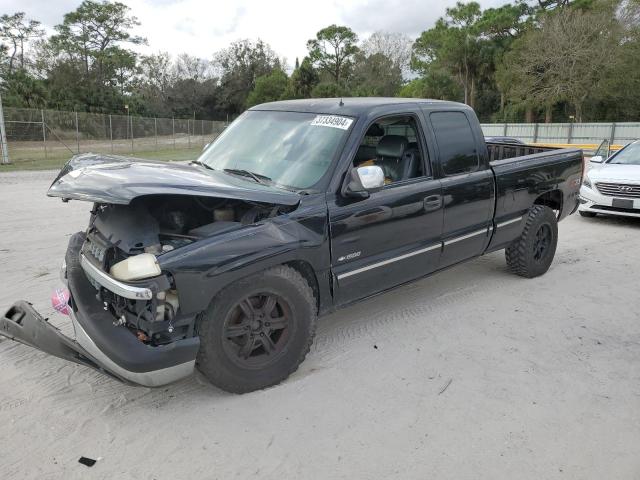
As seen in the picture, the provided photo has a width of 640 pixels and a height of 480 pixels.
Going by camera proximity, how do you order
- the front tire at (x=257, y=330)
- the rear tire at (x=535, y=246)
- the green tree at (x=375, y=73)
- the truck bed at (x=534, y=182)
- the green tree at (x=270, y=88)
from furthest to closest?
the green tree at (x=375, y=73)
the green tree at (x=270, y=88)
the rear tire at (x=535, y=246)
the truck bed at (x=534, y=182)
the front tire at (x=257, y=330)

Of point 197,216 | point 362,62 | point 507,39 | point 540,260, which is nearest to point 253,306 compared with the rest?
point 197,216

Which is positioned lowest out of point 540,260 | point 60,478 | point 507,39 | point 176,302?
point 60,478

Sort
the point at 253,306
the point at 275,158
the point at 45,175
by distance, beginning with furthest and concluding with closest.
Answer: the point at 45,175, the point at 275,158, the point at 253,306

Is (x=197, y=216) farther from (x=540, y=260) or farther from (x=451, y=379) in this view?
(x=540, y=260)

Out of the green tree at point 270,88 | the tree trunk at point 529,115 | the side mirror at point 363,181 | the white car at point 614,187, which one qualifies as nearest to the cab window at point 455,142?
the side mirror at point 363,181

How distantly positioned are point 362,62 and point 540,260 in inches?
2640

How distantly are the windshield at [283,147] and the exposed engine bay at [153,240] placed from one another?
54 centimetres

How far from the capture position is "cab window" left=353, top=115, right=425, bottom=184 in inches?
172

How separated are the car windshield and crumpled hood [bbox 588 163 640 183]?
0.92 ft

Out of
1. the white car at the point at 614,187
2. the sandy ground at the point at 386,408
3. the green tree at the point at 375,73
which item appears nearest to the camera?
the sandy ground at the point at 386,408

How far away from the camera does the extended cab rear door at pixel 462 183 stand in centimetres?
452

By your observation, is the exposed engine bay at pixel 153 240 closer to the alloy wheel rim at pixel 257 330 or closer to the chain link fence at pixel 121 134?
the alloy wheel rim at pixel 257 330

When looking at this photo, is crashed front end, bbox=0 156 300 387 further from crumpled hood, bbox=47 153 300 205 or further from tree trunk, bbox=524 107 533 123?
tree trunk, bbox=524 107 533 123

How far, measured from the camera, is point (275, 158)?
4.04 metres
